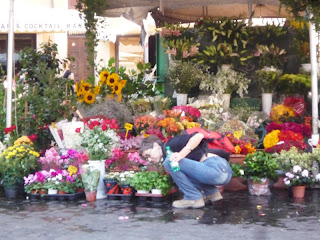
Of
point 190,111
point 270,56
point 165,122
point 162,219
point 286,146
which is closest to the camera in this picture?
point 162,219

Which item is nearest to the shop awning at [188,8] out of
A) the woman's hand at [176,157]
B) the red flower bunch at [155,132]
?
the red flower bunch at [155,132]

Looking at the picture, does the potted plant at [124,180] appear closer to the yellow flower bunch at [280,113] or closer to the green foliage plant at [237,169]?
the green foliage plant at [237,169]

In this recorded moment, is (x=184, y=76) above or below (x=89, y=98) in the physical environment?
above

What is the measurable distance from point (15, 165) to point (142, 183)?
1.72m

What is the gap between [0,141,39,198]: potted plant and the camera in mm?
8758

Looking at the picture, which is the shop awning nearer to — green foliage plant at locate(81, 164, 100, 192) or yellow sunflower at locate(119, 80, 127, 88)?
yellow sunflower at locate(119, 80, 127, 88)

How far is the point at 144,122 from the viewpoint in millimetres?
9633

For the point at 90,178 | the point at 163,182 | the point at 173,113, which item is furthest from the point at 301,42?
the point at 90,178

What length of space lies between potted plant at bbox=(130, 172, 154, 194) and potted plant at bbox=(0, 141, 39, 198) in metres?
1.42

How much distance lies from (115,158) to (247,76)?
3567mm

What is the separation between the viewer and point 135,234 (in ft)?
21.4

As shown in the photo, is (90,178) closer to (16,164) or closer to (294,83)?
(16,164)

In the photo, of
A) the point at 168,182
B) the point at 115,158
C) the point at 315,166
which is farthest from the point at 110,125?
the point at 315,166

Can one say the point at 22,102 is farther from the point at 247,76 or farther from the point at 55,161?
the point at 247,76
